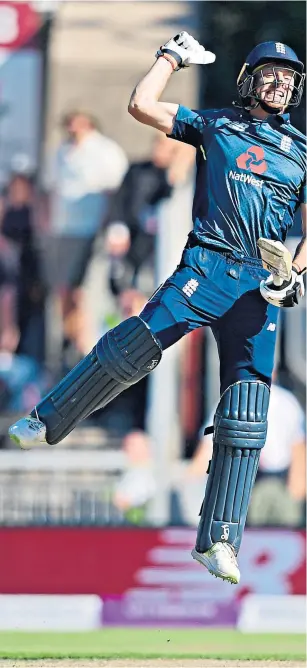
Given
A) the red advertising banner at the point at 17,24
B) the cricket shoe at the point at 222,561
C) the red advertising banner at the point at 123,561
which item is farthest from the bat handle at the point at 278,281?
the red advertising banner at the point at 17,24

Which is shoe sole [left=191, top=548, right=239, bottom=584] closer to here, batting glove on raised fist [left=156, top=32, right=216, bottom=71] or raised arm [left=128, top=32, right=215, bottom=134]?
raised arm [left=128, top=32, right=215, bottom=134]

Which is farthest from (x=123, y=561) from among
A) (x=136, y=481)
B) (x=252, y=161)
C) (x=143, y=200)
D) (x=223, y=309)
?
(x=252, y=161)

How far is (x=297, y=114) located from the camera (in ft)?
27.8

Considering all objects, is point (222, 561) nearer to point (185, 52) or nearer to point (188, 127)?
point (188, 127)

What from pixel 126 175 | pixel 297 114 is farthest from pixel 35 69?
pixel 297 114

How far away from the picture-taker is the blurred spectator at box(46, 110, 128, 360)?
841 centimetres

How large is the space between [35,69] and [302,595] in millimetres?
3777

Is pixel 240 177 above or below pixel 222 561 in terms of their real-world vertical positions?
above

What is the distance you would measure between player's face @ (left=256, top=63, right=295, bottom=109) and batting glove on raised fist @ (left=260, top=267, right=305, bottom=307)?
2.54ft

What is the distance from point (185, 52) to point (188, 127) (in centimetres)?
32

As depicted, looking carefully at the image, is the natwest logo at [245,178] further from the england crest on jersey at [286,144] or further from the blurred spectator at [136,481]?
the blurred spectator at [136,481]

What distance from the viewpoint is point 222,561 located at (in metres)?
5.51

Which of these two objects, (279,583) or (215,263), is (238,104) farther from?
(279,583)

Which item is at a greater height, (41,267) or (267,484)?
(41,267)
